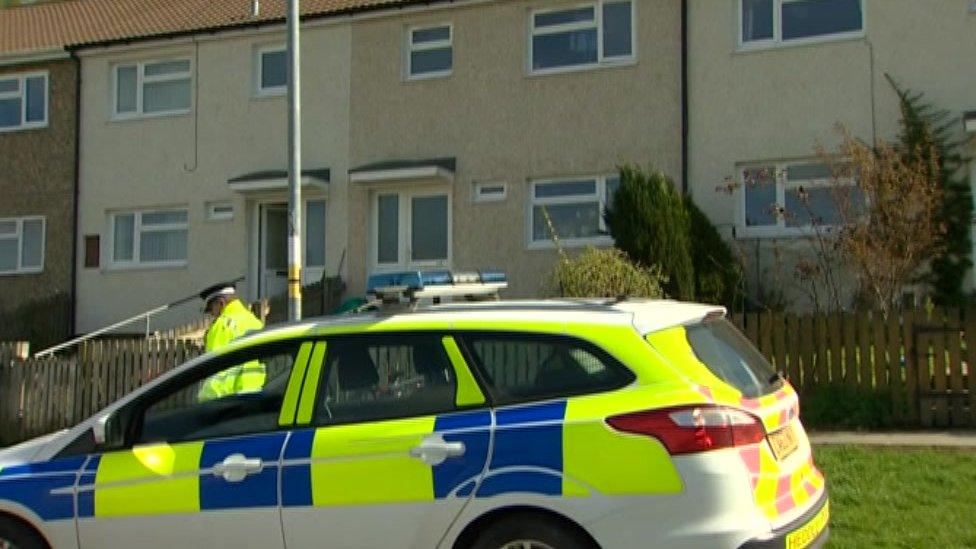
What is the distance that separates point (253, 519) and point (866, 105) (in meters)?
10.6

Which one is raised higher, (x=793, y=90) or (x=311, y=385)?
(x=793, y=90)


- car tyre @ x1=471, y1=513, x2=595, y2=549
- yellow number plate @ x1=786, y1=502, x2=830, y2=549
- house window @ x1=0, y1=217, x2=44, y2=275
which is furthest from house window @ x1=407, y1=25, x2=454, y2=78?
car tyre @ x1=471, y1=513, x2=595, y2=549

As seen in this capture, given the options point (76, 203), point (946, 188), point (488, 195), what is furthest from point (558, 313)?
point (76, 203)

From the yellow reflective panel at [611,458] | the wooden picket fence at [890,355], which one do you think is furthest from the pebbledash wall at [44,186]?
the yellow reflective panel at [611,458]

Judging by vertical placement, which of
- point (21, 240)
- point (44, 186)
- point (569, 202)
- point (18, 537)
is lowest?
point (18, 537)

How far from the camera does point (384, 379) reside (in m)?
4.68

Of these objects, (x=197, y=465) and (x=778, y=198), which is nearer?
(x=197, y=465)

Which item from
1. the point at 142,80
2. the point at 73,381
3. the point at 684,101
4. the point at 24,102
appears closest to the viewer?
the point at 73,381

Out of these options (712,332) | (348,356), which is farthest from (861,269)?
(348,356)

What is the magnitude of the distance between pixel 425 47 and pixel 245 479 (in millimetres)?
11587

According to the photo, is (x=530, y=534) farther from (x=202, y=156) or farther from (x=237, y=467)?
(x=202, y=156)

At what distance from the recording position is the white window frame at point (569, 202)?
13.9m

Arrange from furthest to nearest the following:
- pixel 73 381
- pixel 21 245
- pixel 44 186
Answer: pixel 21 245
pixel 44 186
pixel 73 381

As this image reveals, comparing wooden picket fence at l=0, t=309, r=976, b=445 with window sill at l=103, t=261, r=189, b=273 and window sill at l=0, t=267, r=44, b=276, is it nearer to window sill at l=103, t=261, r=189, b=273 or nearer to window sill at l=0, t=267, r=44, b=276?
window sill at l=103, t=261, r=189, b=273
